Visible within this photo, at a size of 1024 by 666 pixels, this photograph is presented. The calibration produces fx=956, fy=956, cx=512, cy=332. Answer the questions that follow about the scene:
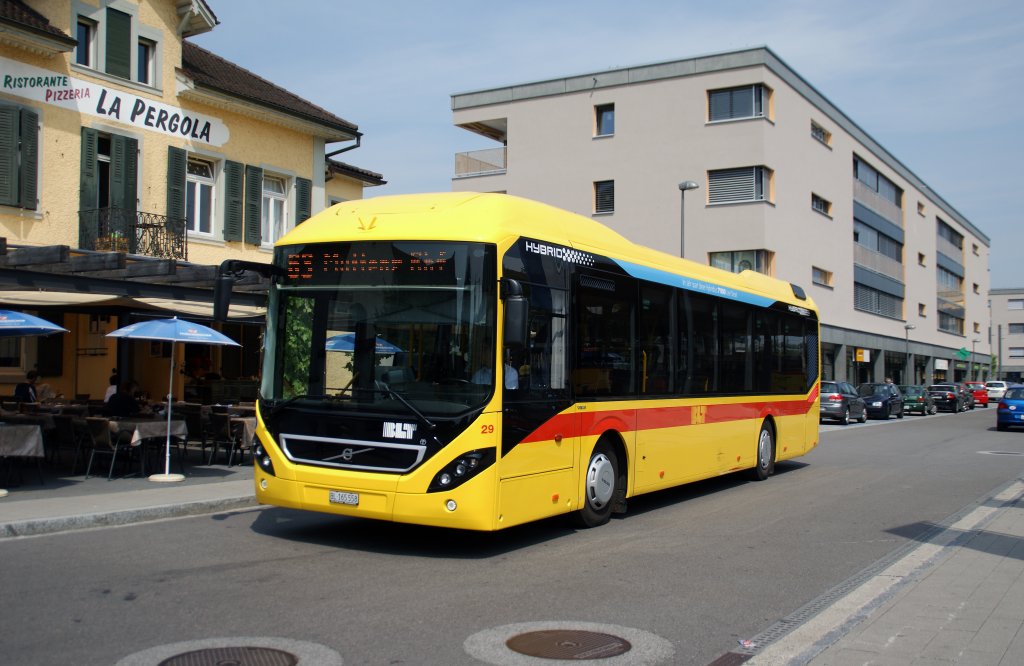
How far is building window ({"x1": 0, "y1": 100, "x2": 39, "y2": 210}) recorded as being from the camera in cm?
1745

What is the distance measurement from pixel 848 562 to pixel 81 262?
12.4m

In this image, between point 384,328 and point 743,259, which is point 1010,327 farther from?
point 384,328

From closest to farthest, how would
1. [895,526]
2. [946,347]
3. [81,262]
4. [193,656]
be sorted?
[193,656] < [895,526] < [81,262] < [946,347]

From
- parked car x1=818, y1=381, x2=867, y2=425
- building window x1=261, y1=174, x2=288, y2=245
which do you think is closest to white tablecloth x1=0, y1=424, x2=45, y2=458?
building window x1=261, y1=174, x2=288, y2=245

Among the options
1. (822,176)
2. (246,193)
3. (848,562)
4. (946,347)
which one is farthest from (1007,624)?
(946,347)

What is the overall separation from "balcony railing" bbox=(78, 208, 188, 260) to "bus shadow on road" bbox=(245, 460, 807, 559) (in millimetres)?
9971

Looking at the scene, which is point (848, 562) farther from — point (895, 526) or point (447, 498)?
point (447, 498)

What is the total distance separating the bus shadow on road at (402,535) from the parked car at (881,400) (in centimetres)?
3009

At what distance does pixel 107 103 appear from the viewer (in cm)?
1936

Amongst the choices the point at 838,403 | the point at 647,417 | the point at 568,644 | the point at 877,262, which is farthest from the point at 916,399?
the point at 568,644

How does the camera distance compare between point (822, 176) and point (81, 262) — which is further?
point (822, 176)

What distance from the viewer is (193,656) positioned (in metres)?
5.39

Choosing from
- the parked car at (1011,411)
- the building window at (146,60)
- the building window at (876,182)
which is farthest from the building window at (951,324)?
the building window at (146,60)

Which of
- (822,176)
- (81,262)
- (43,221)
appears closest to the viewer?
(81,262)
